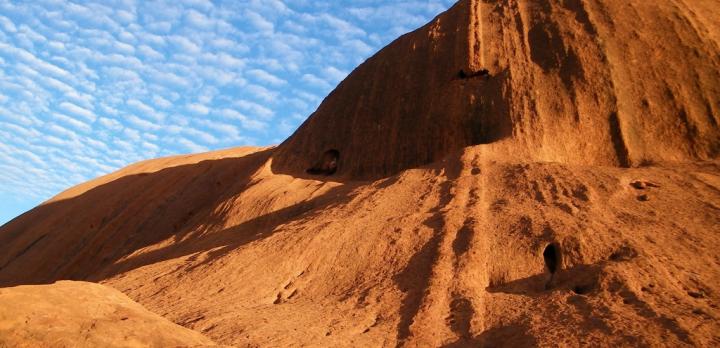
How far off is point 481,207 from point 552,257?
2.22 metres

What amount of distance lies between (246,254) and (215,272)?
78 cm

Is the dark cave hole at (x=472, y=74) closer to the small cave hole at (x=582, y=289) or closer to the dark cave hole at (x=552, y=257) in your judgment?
the dark cave hole at (x=552, y=257)

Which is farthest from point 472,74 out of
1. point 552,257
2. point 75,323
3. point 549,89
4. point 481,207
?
point 75,323

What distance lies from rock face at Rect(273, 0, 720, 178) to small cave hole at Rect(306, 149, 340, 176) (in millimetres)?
246

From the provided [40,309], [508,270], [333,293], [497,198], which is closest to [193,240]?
[333,293]

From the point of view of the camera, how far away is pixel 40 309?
5.68 metres

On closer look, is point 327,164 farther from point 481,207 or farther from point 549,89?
point 481,207

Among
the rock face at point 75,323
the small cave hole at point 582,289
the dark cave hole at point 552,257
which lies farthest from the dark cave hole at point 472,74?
the rock face at point 75,323

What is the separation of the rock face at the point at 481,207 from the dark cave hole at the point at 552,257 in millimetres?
24

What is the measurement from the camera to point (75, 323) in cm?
563

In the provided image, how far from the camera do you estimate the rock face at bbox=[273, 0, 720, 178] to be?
46.0 feet

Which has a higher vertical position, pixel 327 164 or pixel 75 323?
pixel 327 164

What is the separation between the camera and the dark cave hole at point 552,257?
9.53 m

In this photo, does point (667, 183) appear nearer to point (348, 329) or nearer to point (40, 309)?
point (348, 329)
